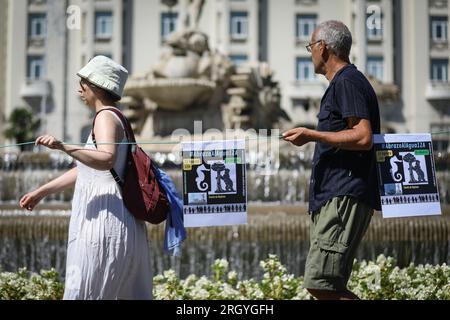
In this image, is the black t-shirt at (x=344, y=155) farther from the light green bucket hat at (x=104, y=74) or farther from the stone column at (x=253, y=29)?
the stone column at (x=253, y=29)

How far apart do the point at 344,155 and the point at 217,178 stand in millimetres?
722

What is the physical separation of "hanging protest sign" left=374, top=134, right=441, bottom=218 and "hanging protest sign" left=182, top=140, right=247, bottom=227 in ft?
2.43

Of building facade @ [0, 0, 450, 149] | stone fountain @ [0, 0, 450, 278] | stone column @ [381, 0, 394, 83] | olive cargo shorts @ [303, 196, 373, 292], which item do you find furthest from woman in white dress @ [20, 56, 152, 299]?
stone column @ [381, 0, 394, 83]

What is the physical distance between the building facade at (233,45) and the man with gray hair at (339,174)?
37.2 m

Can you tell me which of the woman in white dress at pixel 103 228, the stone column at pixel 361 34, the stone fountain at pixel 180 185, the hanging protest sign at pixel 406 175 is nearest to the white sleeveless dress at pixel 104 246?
the woman in white dress at pixel 103 228

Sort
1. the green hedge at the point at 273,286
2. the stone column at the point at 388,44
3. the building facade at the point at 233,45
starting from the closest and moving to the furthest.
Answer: the green hedge at the point at 273,286
the building facade at the point at 233,45
the stone column at the point at 388,44

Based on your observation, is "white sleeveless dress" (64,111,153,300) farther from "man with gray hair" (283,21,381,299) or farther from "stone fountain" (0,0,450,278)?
"stone fountain" (0,0,450,278)

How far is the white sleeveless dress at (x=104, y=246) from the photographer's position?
3.17 metres

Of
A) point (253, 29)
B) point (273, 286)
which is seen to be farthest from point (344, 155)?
point (253, 29)

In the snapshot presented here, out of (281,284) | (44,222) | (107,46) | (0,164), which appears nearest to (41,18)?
(107,46)

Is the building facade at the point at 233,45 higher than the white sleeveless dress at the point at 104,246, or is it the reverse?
the building facade at the point at 233,45
